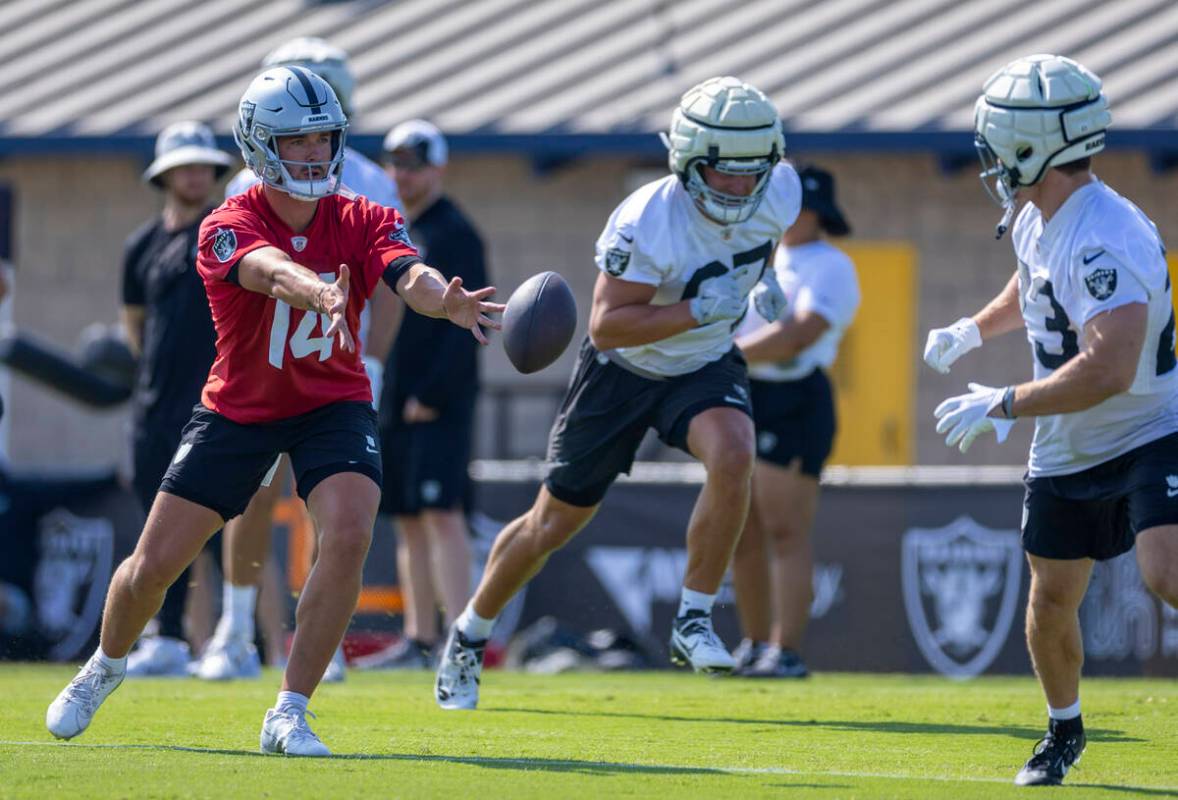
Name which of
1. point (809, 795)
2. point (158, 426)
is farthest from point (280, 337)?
point (158, 426)

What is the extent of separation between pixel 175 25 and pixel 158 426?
9035mm

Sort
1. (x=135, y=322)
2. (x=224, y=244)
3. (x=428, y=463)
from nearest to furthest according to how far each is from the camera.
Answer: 1. (x=224, y=244)
2. (x=135, y=322)
3. (x=428, y=463)

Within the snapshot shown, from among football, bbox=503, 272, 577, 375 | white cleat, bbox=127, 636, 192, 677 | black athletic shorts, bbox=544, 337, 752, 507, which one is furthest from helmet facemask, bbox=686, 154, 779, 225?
white cleat, bbox=127, 636, 192, 677

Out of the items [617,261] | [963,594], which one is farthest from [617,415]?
[963,594]

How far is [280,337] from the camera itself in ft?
21.1

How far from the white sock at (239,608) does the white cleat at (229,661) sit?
0.03 metres

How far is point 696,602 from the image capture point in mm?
7488

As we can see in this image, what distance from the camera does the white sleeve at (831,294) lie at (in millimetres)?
9852

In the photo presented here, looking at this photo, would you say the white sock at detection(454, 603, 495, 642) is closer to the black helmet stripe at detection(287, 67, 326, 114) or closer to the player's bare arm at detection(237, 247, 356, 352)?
the player's bare arm at detection(237, 247, 356, 352)

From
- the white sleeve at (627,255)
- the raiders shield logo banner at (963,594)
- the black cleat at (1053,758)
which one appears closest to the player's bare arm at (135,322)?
the white sleeve at (627,255)

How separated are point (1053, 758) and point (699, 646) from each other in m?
1.67

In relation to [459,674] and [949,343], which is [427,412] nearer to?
[459,674]

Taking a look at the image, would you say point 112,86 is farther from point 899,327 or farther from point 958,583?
point 958,583

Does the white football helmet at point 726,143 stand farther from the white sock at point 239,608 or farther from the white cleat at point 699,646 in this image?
the white sock at point 239,608
